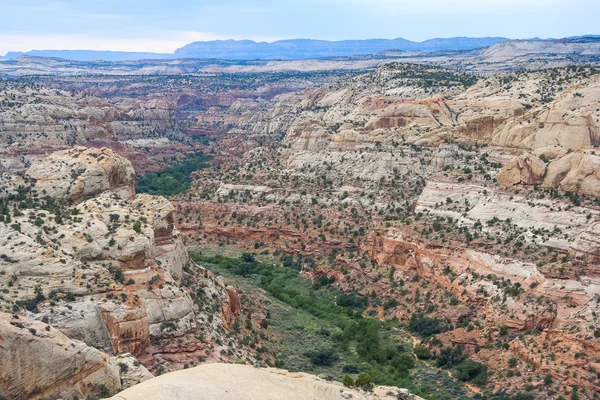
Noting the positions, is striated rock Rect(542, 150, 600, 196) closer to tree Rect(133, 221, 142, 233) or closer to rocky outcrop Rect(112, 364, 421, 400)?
rocky outcrop Rect(112, 364, 421, 400)

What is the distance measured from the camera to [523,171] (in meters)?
58.8

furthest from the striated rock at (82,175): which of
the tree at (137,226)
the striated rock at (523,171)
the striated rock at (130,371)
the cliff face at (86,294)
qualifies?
the striated rock at (523,171)

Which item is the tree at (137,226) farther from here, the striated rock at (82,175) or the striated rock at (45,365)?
the striated rock at (82,175)

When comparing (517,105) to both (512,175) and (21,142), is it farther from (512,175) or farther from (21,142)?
(21,142)

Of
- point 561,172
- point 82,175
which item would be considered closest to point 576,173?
point 561,172

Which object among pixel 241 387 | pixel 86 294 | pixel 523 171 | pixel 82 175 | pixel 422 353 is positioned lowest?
pixel 422 353

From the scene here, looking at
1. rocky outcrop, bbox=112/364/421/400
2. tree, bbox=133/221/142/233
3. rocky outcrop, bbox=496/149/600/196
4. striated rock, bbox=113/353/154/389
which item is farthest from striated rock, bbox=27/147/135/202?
rocky outcrop, bbox=496/149/600/196

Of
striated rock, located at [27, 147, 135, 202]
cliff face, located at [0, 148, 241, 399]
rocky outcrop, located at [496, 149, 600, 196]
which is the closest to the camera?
cliff face, located at [0, 148, 241, 399]

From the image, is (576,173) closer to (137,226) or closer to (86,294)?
(137,226)

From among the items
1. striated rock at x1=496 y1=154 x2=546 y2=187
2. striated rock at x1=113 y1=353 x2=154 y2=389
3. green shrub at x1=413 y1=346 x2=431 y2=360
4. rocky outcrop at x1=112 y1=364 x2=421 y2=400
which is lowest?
green shrub at x1=413 y1=346 x2=431 y2=360

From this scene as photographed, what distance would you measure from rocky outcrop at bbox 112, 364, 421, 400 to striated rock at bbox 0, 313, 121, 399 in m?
4.09

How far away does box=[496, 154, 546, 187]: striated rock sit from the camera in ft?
191

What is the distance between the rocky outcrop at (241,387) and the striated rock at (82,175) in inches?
1181

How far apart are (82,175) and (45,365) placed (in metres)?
29.9
